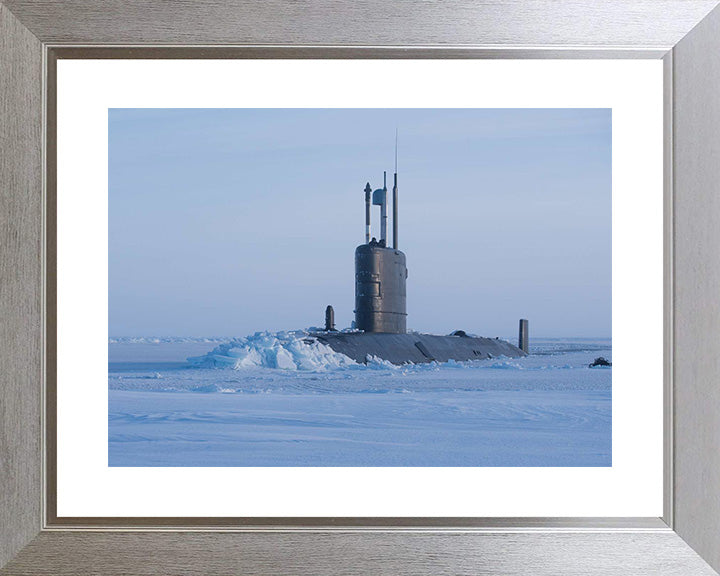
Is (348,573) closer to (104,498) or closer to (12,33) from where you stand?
(104,498)

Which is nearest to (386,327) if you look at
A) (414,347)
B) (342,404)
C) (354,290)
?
(354,290)

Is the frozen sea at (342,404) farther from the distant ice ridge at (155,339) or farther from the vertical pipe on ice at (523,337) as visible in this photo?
the vertical pipe on ice at (523,337)

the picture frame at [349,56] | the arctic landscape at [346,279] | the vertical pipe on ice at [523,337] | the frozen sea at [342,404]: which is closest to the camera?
the picture frame at [349,56]

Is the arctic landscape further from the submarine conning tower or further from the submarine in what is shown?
the submarine conning tower

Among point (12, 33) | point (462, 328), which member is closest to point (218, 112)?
point (462, 328)

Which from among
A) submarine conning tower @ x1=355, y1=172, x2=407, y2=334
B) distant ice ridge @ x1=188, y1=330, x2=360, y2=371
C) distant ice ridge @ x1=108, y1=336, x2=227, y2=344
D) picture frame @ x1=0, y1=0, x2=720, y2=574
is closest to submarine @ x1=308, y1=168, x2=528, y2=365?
submarine conning tower @ x1=355, y1=172, x2=407, y2=334

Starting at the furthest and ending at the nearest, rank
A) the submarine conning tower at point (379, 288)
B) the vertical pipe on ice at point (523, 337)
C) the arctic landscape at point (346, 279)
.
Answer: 1. the vertical pipe on ice at point (523, 337)
2. the arctic landscape at point (346, 279)
3. the submarine conning tower at point (379, 288)

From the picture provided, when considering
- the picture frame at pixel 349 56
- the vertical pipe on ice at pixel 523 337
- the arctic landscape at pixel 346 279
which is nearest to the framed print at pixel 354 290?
the arctic landscape at pixel 346 279
